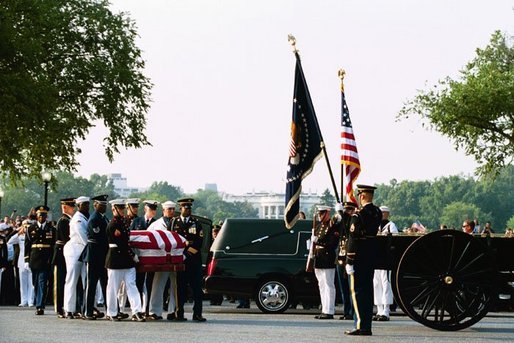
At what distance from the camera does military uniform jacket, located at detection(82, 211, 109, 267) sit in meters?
20.0

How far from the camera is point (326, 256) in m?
21.4

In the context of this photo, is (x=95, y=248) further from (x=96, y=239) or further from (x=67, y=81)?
(x=67, y=81)

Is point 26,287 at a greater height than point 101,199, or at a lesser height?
lesser

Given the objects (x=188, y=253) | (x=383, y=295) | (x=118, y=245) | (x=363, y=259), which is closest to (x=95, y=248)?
(x=118, y=245)

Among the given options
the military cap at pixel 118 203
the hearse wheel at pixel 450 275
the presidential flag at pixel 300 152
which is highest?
the presidential flag at pixel 300 152

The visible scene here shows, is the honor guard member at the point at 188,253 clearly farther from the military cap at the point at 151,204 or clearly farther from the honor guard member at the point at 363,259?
the honor guard member at the point at 363,259

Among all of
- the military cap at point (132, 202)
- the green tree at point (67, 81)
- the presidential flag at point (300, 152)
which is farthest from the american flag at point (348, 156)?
the green tree at point (67, 81)

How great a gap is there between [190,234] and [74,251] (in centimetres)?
187

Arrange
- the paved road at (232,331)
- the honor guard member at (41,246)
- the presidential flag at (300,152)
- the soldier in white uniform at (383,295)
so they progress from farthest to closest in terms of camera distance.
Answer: the honor guard member at (41,246) < the presidential flag at (300,152) < the soldier in white uniform at (383,295) < the paved road at (232,331)

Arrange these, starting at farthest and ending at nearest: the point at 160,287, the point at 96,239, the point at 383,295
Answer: the point at 383,295
the point at 160,287
the point at 96,239

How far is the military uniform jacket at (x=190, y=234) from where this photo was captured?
800 inches

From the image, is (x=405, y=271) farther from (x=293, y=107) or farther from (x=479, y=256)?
(x=293, y=107)

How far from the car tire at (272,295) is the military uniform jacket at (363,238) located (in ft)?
20.5

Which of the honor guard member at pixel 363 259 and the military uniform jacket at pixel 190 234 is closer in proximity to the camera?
the honor guard member at pixel 363 259
